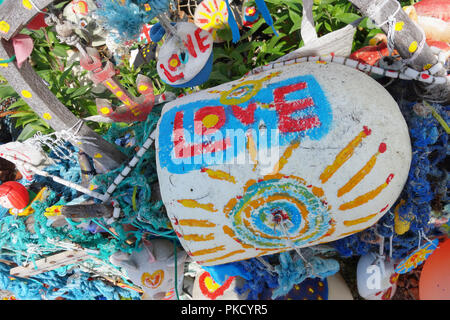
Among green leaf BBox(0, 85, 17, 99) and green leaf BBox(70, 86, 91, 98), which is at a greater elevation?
green leaf BBox(0, 85, 17, 99)

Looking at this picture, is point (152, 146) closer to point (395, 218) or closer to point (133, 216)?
point (133, 216)

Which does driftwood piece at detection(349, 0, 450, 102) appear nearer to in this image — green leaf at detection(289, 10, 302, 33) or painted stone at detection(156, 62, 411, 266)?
painted stone at detection(156, 62, 411, 266)

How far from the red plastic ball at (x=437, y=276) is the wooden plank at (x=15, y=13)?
152 centimetres

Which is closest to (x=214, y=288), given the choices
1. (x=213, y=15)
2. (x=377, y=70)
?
(x=377, y=70)

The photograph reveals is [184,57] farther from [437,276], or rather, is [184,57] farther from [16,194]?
[437,276]

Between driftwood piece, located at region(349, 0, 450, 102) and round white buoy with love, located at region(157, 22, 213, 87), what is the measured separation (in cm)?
42

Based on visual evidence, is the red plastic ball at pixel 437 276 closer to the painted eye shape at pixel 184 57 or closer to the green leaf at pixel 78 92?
the painted eye shape at pixel 184 57

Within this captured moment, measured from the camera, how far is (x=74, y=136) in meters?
1.12

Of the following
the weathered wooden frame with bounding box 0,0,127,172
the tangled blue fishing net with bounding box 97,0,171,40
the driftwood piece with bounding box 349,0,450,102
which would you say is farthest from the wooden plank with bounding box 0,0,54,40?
the driftwood piece with bounding box 349,0,450,102

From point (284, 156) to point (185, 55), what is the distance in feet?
1.42

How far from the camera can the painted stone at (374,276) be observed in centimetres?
135

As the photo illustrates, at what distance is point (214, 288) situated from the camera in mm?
1567

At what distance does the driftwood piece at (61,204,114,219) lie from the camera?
1.10 metres

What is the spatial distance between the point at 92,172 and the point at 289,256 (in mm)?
757
